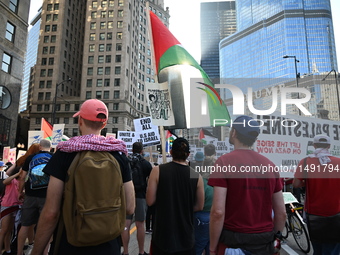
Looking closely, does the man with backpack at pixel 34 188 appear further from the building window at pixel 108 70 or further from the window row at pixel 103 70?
the building window at pixel 108 70

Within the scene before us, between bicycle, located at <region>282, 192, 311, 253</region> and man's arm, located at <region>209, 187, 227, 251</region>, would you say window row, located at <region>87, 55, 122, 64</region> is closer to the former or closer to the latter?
bicycle, located at <region>282, 192, 311, 253</region>

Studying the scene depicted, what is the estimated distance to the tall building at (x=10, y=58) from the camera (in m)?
24.0

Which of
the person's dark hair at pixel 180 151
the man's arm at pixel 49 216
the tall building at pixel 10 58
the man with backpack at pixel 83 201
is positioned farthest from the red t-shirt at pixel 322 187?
the tall building at pixel 10 58

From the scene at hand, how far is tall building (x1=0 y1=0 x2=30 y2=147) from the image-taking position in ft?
78.8

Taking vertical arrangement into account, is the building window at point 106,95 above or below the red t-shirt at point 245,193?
above

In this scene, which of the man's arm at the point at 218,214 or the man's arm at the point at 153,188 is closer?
the man's arm at the point at 218,214

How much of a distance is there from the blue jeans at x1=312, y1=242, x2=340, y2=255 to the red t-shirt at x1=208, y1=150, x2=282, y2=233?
1454 millimetres

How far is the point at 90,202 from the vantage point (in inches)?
72.3

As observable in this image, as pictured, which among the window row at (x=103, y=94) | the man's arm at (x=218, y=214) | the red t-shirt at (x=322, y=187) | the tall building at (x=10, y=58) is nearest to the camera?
the man's arm at (x=218, y=214)

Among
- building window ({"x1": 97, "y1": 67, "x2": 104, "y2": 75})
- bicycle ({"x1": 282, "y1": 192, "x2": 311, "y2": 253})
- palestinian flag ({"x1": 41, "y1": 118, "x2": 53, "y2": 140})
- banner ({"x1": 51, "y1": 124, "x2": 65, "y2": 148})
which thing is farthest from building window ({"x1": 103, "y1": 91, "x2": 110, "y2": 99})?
bicycle ({"x1": 282, "y1": 192, "x2": 311, "y2": 253})

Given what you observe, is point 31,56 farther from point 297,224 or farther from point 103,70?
point 297,224

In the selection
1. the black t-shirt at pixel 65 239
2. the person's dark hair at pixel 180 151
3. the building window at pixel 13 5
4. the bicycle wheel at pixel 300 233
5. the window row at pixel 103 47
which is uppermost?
the window row at pixel 103 47

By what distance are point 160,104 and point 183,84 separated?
85 centimetres

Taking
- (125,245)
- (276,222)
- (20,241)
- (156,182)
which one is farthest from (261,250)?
(20,241)
